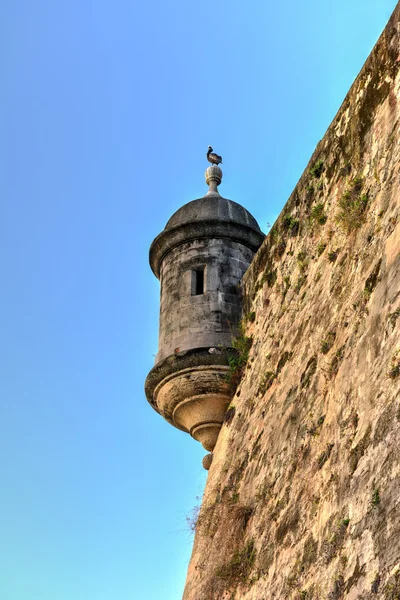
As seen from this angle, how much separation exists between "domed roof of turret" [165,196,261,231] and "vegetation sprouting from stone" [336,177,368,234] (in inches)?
145

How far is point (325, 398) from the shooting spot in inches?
227

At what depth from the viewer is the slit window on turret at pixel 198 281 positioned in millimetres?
9578

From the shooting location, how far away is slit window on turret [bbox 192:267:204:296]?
9.58m

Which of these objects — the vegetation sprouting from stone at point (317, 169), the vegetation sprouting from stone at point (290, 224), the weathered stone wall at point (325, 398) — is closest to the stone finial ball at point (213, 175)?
the weathered stone wall at point (325, 398)

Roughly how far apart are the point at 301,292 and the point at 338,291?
952 mm

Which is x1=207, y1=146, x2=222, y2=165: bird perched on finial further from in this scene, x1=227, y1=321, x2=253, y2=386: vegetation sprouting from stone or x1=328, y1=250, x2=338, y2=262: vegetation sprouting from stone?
x1=328, y1=250, x2=338, y2=262: vegetation sprouting from stone

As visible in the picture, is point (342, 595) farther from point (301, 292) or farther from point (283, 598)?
point (301, 292)

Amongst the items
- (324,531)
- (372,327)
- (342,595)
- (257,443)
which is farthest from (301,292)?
(342,595)

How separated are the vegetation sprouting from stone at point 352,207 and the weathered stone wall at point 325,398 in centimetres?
1

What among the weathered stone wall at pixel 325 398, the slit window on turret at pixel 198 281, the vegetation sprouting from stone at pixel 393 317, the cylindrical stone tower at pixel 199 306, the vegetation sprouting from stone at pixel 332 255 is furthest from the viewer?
the slit window on turret at pixel 198 281

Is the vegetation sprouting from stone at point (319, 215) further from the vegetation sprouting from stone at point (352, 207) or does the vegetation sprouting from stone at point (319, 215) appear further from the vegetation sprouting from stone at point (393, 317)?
the vegetation sprouting from stone at point (393, 317)

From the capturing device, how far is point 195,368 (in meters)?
8.81

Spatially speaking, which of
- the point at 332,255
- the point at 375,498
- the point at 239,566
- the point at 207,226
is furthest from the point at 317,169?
the point at 375,498

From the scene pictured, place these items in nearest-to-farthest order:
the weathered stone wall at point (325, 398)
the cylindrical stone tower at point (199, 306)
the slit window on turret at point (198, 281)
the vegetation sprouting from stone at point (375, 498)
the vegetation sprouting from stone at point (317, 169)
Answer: the vegetation sprouting from stone at point (375, 498)
the weathered stone wall at point (325, 398)
the vegetation sprouting from stone at point (317, 169)
the cylindrical stone tower at point (199, 306)
the slit window on turret at point (198, 281)
